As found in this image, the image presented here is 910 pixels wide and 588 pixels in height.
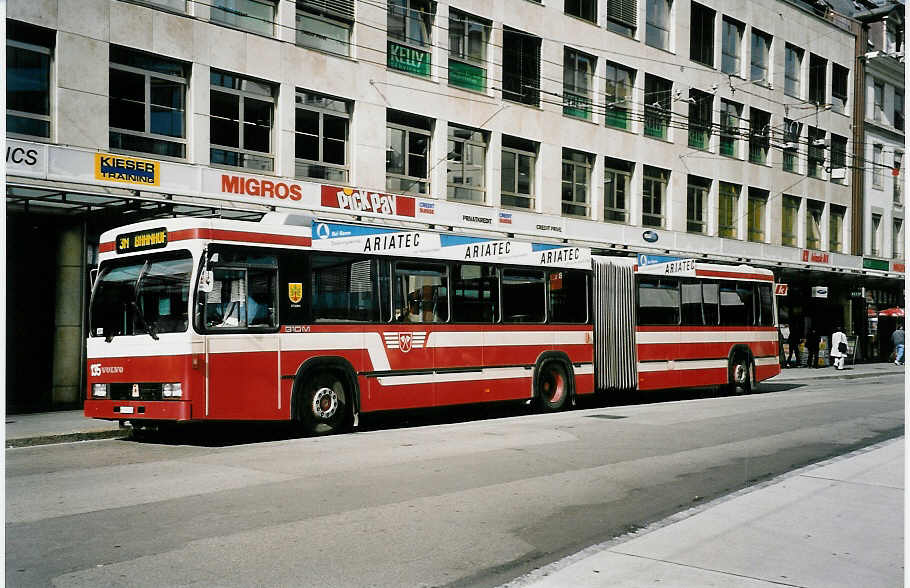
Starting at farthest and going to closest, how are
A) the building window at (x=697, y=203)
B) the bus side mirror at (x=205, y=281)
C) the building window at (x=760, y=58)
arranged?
the building window at (x=760, y=58), the building window at (x=697, y=203), the bus side mirror at (x=205, y=281)

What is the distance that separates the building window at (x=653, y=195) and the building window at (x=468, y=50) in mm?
9072

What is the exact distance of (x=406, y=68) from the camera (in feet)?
81.0

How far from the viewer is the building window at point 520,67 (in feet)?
90.7

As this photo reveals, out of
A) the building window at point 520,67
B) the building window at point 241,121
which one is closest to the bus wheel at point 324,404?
the building window at point 241,121

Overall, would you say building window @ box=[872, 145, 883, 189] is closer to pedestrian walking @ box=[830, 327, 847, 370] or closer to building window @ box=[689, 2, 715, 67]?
pedestrian walking @ box=[830, 327, 847, 370]

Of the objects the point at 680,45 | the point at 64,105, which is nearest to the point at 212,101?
the point at 64,105

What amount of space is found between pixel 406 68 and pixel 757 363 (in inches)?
478

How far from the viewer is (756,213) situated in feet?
129

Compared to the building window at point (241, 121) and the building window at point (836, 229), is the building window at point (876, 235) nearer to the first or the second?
the building window at point (836, 229)

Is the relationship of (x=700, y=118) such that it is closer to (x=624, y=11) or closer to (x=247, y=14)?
(x=624, y=11)

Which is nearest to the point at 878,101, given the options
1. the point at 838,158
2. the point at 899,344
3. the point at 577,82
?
the point at 838,158

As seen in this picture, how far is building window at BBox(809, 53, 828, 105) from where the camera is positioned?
42656mm

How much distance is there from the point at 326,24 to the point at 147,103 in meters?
5.32

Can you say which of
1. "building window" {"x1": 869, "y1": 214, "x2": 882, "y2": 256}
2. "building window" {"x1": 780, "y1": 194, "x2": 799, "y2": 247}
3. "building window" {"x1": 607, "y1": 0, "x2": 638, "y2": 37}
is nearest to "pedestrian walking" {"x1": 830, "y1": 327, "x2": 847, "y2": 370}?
"building window" {"x1": 780, "y1": 194, "x2": 799, "y2": 247}
